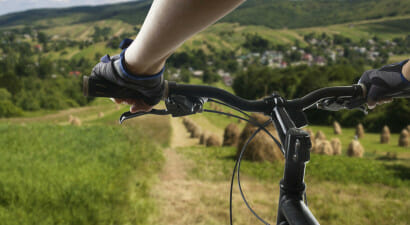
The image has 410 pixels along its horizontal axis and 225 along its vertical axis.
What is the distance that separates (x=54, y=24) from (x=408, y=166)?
278 feet

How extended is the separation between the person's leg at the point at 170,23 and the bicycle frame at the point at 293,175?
344mm

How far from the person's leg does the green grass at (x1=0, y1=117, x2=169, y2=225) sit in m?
3.39

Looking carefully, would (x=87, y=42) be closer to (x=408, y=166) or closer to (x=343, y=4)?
(x=408, y=166)

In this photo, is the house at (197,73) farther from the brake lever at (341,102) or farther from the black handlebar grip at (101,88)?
the black handlebar grip at (101,88)

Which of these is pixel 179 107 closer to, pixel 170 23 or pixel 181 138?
pixel 170 23

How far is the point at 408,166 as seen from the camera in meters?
8.86

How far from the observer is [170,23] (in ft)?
1.33

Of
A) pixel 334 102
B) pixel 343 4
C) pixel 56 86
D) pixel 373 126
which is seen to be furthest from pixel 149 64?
pixel 343 4

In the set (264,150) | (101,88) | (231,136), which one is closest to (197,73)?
(231,136)

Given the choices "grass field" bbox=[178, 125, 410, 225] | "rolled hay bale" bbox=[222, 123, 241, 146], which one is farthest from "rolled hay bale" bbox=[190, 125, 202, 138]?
"grass field" bbox=[178, 125, 410, 225]

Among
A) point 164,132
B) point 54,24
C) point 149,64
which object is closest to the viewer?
point 149,64

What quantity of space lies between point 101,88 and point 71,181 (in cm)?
354

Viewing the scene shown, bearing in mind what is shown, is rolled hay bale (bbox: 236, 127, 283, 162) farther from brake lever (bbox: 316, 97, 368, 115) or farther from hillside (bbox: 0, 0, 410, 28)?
hillside (bbox: 0, 0, 410, 28)

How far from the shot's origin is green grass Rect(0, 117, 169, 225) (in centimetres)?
338
